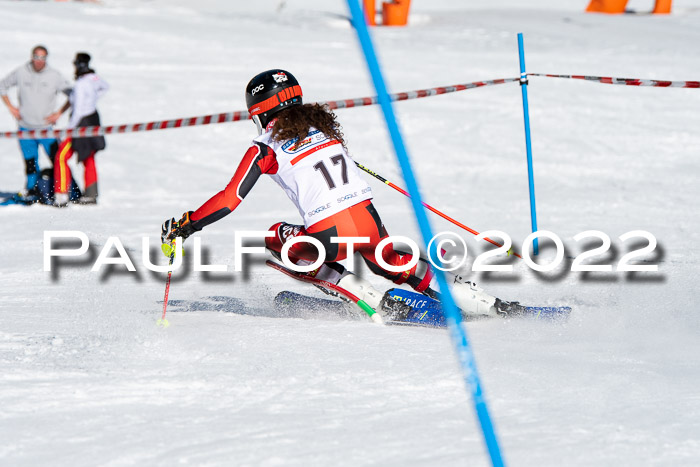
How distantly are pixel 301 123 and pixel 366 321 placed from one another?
114 cm

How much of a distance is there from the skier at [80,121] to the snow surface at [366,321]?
385mm

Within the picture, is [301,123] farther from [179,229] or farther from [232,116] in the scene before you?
[232,116]

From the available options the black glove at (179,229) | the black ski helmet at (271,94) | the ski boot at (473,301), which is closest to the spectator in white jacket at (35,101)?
the black glove at (179,229)

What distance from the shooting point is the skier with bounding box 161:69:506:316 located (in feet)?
15.5

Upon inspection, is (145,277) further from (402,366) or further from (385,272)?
(402,366)

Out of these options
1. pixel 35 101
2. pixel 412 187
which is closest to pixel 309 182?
pixel 412 187

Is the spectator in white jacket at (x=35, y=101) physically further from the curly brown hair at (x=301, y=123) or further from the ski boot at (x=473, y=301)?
the ski boot at (x=473, y=301)

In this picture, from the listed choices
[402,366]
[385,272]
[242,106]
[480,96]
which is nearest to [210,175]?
[242,106]

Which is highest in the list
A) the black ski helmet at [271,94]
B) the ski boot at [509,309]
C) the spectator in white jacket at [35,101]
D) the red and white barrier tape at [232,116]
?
the spectator in white jacket at [35,101]

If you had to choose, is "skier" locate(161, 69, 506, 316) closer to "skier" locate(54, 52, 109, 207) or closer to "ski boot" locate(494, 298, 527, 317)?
"ski boot" locate(494, 298, 527, 317)

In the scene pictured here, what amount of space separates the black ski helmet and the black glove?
666 millimetres

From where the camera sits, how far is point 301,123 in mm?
4738

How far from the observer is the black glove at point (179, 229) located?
4.81 metres

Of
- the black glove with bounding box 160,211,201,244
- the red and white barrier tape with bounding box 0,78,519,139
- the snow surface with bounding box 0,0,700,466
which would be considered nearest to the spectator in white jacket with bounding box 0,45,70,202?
the snow surface with bounding box 0,0,700,466
